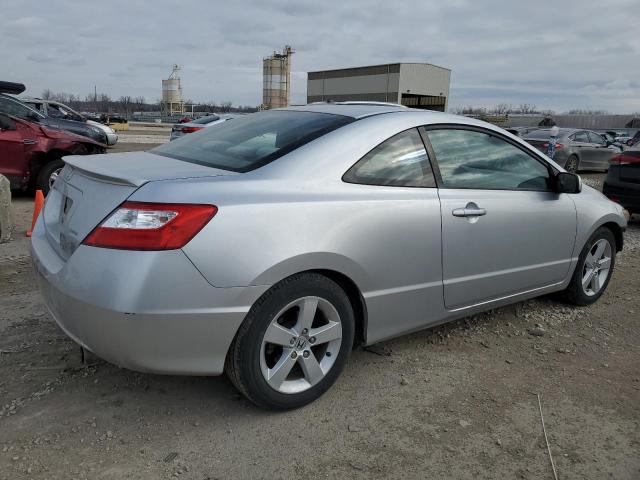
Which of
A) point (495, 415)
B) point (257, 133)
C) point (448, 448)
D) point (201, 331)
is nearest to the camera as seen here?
point (201, 331)

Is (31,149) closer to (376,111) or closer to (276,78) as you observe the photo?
(376,111)

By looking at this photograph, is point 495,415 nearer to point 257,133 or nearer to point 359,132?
point 359,132

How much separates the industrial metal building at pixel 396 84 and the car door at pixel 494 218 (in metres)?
53.8

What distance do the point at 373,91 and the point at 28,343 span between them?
60.3m

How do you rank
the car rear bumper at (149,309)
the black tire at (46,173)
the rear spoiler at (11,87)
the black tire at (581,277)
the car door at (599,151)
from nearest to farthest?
the car rear bumper at (149,309) → the black tire at (581,277) → the rear spoiler at (11,87) → the black tire at (46,173) → the car door at (599,151)

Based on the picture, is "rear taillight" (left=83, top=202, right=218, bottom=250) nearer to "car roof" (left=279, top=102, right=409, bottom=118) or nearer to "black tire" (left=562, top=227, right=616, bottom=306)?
"car roof" (left=279, top=102, right=409, bottom=118)

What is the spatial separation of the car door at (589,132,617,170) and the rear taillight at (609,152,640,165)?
8.53 m

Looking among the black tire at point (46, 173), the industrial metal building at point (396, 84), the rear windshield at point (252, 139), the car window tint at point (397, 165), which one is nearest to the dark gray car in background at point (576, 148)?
the black tire at point (46, 173)

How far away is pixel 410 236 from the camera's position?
295cm

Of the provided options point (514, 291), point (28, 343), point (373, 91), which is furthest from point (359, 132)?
point (373, 91)

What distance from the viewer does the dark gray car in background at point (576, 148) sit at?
14820 millimetres

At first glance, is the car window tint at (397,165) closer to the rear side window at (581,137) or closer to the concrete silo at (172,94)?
the rear side window at (581,137)

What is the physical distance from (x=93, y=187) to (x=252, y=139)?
0.95 metres

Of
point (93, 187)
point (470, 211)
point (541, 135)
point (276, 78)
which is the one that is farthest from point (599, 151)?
point (276, 78)
